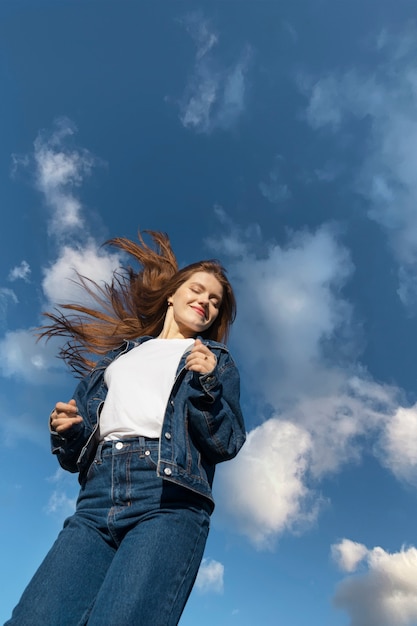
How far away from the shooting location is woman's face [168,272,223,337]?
216 inches

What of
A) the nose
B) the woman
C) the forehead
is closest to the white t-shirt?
the woman

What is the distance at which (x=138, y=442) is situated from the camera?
4.12 metres

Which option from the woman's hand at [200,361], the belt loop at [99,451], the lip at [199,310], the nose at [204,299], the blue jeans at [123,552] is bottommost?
the blue jeans at [123,552]

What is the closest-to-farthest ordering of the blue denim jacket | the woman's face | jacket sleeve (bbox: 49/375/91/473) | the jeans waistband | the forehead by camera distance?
the blue denim jacket < the jeans waistband < jacket sleeve (bbox: 49/375/91/473) < the woman's face < the forehead

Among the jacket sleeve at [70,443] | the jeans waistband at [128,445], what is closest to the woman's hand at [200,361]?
the jeans waistband at [128,445]

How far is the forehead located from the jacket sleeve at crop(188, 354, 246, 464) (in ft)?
5.25

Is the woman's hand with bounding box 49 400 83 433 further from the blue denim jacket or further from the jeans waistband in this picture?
the jeans waistband

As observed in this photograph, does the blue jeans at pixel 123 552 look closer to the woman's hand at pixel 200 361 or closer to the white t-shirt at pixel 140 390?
the white t-shirt at pixel 140 390

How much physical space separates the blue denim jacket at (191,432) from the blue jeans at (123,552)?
14cm

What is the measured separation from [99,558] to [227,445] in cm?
118

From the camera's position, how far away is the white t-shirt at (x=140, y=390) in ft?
13.9

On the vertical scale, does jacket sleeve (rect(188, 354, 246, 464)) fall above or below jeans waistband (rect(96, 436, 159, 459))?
above

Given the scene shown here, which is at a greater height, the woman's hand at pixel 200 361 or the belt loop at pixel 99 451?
the woman's hand at pixel 200 361

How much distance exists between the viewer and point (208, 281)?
18.9 ft
